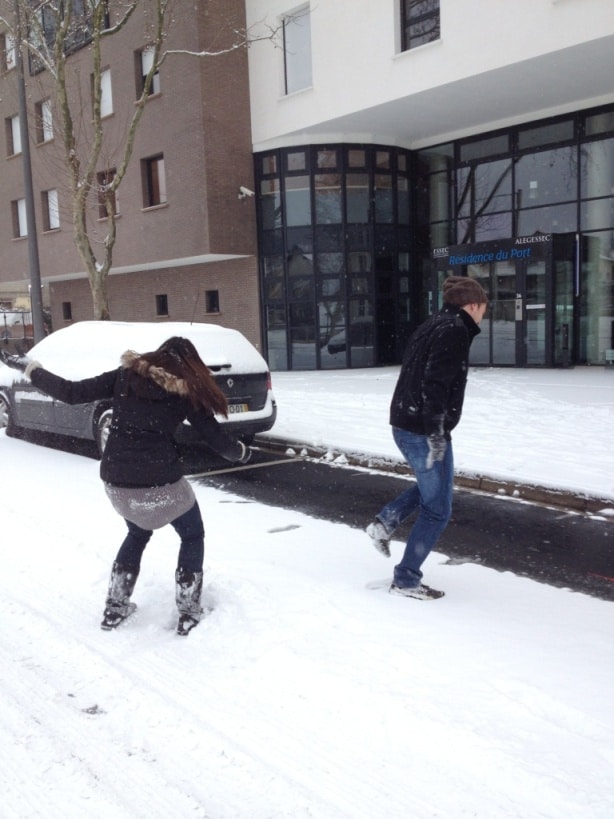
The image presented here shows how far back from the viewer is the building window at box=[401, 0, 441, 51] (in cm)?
1616

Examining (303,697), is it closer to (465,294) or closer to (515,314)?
(465,294)

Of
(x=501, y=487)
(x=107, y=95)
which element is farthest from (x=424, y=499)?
(x=107, y=95)

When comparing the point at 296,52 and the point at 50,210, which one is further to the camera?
the point at 50,210

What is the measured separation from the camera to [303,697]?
10.7 ft

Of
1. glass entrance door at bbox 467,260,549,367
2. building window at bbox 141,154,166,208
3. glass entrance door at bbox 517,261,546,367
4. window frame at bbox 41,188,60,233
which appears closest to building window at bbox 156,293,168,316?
building window at bbox 141,154,166,208

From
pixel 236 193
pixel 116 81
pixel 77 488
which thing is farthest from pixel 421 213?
pixel 77 488

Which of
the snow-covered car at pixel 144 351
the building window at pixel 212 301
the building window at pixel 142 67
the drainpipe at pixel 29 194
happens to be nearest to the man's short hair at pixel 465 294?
the snow-covered car at pixel 144 351

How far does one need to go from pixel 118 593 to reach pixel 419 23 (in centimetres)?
1592

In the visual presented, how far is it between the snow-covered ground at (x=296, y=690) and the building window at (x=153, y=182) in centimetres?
1720

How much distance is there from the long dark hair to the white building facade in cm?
1268

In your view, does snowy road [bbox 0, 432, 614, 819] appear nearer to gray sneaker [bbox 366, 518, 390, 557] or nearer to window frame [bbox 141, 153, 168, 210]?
gray sneaker [bbox 366, 518, 390, 557]

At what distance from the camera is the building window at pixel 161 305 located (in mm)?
23875

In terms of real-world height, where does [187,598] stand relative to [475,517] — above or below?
above

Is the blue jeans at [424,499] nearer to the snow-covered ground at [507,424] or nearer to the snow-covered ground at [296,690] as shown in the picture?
the snow-covered ground at [296,690]
